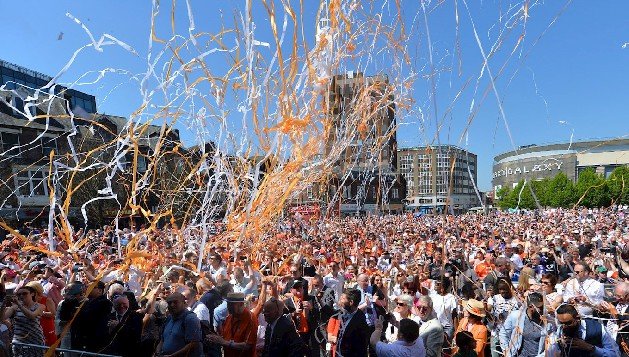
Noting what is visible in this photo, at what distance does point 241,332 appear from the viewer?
418cm

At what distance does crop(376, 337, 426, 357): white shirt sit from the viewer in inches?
139

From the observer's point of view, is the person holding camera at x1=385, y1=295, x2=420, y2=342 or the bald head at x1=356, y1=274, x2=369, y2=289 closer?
the person holding camera at x1=385, y1=295, x2=420, y2=342

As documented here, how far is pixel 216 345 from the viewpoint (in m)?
4.44

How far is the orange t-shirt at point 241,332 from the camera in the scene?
4.17m

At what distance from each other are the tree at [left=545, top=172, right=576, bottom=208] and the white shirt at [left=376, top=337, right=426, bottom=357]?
2949 inches

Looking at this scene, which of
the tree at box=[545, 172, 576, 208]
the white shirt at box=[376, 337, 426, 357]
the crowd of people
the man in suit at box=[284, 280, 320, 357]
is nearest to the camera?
the white shirt at box=[376, 337, 426, 357]

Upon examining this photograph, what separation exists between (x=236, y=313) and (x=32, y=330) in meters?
2.31

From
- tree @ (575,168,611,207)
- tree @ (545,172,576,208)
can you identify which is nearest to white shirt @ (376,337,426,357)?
tree @ (575,168,611,207)

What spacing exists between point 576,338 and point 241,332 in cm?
276

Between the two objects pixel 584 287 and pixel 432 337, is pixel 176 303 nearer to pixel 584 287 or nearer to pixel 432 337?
pixel 432 337

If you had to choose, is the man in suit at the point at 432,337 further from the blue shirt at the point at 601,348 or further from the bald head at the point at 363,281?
the bald head at the point at 363,281

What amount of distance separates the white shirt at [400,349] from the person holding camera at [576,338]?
40.3 inches

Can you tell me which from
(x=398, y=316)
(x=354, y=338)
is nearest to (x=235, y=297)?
(x=354, y=338)

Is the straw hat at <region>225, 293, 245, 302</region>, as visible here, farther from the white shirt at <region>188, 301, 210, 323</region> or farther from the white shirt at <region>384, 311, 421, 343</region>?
the white shirt at <region>384, 311, 421, 343</region>
